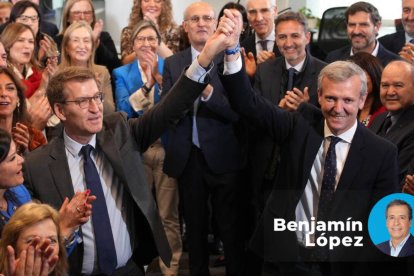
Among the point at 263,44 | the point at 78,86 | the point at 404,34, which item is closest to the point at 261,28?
the point at 263,44

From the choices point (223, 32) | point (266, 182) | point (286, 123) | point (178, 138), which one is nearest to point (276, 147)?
point (266, 182)

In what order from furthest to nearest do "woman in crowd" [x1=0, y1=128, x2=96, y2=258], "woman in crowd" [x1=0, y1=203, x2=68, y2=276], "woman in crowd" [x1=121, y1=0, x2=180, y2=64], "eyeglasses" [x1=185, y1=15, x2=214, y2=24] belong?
"woman in crowd" [x1=121, y1=0, x2=180, y2=64]
"eyeglasses" [x1=185, y1=15, x2=214, y2=24]
"woman in crowd" [x1=0, y1=128, x2=96, y2=258]
"woman in crowd" [x1=0, y1=203, x2=68, y2=276]

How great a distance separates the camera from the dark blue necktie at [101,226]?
3385 millimetres

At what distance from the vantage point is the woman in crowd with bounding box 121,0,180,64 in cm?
594

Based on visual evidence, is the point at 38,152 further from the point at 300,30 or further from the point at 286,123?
the point at 300,30

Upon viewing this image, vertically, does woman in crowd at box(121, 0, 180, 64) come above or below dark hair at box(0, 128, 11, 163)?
above

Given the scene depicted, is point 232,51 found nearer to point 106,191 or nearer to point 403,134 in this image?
point 106,191

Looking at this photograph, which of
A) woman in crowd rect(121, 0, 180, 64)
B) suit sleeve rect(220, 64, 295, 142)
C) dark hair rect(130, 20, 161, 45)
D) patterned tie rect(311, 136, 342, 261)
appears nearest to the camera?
patterned tie rect(311, 136, 342, 261)

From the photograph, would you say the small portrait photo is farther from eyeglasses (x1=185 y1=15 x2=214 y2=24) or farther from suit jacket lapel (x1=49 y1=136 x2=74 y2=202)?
eyeglasses (x1=185 y1=15 x2=214 y2=24)

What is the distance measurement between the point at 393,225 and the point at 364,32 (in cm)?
234

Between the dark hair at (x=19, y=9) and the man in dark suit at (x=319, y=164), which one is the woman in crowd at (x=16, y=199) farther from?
the dark hair at (x=19, y=9)

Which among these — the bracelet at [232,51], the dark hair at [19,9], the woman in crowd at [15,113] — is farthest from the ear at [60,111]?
the dark hair at [19,9]

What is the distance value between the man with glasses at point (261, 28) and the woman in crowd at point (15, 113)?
190cm

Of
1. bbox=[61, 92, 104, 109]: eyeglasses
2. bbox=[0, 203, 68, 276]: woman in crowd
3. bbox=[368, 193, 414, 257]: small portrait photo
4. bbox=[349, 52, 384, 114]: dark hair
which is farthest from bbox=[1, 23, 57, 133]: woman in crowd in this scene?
bbox=[368, 193, 414, 257]: small portrait photo
